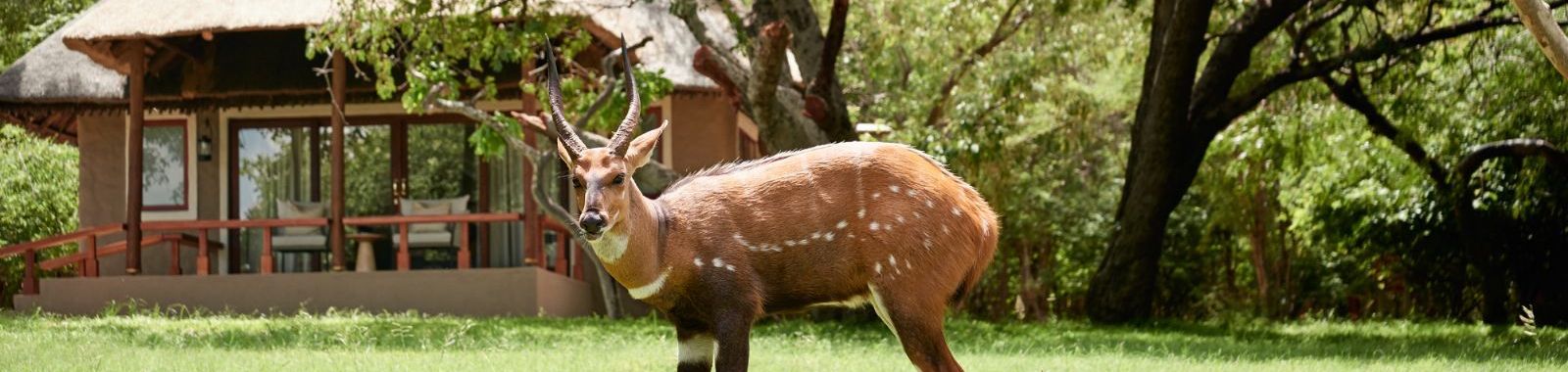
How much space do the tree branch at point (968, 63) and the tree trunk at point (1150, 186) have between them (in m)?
5.72

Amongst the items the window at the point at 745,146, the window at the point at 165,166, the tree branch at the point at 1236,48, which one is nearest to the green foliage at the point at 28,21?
the window at the point at 165,166

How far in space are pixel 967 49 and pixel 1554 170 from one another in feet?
27.0

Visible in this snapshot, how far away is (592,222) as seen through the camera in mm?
5836

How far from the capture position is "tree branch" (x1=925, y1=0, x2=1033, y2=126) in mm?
22281

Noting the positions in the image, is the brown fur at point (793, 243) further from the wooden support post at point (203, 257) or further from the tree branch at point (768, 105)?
the wooden support post at point (203, 257)

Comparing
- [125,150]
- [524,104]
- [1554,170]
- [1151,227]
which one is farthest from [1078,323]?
[125,150]

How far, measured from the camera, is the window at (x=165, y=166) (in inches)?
831

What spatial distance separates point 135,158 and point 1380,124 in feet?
40.9

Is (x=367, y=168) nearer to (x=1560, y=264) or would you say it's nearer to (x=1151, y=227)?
(x=1151, y=227)

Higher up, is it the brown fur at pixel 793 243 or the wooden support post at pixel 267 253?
the brown fur at pixel 793 243

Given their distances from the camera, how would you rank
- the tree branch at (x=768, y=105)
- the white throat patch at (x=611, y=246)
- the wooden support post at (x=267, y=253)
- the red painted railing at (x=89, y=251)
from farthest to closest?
the red painted railing at (x=89, y=251) < the wooden support post at (x=267, y=253) < the tree branch at (x=768, y=105) < the white throat patch at (x=611, y=246)

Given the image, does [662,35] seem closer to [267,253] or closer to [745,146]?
[745,146]

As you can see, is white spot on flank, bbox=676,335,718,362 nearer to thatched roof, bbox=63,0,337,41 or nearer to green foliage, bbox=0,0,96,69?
thatched roof, bbox=63,0,337,41

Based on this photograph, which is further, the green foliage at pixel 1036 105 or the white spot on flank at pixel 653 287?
the green foliage at pixel 1036 105
